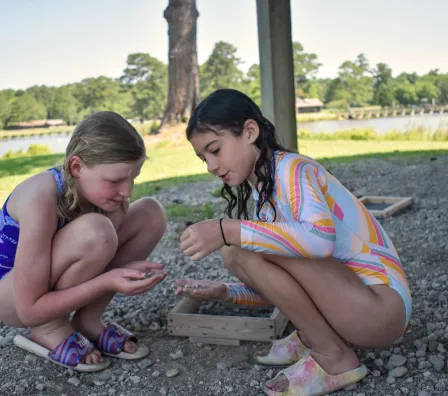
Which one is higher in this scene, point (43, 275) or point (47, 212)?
point (47, 212)

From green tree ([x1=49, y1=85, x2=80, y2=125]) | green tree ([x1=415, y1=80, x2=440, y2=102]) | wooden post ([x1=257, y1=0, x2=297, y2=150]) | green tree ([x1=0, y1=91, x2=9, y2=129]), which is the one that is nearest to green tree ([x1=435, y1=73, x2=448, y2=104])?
green tree ([x1=415, y1=80, x2=440, y2=102])

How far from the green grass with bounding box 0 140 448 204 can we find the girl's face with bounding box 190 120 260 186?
476 centimetres

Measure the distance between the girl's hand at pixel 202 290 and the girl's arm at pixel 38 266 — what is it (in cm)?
48

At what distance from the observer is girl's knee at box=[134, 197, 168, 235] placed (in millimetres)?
2881

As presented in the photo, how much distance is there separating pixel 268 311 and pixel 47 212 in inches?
53.4

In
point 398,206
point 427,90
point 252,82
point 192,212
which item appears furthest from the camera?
point 252,82

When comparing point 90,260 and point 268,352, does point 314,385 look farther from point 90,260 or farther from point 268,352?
point 90,260

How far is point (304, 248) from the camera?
2.03 metres

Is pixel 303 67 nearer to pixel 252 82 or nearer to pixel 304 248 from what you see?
pixel 252 82

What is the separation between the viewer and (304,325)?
2.21 metres

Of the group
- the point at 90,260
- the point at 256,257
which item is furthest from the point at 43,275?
the point at 256,257

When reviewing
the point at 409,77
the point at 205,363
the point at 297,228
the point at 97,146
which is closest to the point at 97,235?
the point at 97,146

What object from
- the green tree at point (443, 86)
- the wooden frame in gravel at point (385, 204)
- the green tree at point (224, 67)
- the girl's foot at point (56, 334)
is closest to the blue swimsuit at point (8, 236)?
the girl's foot at point (56, 334)

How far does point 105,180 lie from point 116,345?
0.79m
